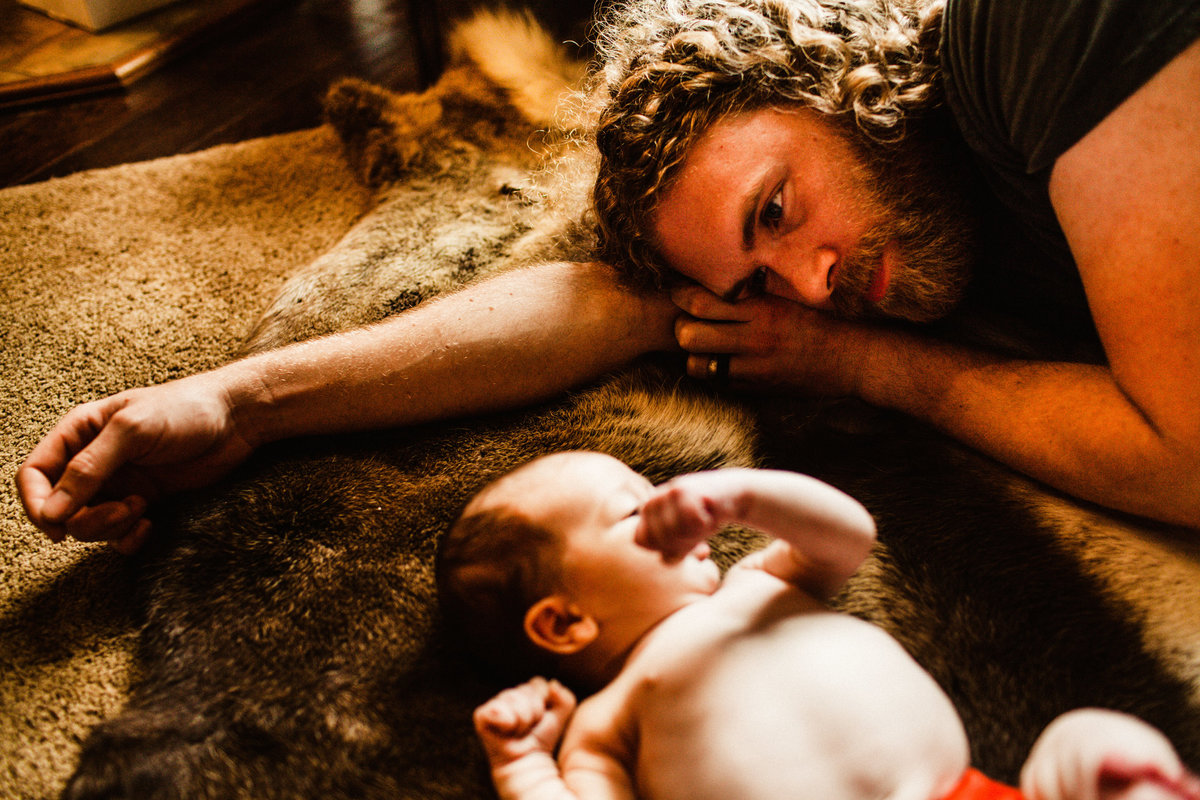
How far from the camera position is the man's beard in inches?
39.7

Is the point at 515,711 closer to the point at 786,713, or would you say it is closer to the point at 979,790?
the point at 786,713

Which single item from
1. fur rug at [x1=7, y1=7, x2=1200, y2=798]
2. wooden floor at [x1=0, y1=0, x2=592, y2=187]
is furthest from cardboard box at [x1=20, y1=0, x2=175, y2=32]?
fur rug at [x1=7, y1=7, x2=1200, y2=798]

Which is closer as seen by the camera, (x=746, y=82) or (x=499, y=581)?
(x=499, y=581)

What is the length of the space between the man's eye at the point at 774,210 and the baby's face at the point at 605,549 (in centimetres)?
45

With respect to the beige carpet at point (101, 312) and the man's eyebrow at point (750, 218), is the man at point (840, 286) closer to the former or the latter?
the man's eyebrow at point (750, 218)

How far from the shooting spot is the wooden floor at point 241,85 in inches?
79.1

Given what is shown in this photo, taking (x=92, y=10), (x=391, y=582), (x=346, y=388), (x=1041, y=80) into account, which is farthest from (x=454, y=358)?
(x=92, y=10)

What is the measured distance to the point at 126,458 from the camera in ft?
2.92

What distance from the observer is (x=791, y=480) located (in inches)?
28.0

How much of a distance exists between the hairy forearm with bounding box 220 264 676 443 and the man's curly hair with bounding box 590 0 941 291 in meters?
0.10

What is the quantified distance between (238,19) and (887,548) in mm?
3018

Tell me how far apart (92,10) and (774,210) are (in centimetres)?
270

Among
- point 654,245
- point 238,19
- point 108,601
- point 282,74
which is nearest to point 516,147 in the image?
point 654,245

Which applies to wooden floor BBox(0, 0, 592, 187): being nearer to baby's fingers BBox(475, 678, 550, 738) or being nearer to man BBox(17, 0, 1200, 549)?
man BBox(17, 0, 1200, 549)
